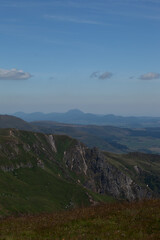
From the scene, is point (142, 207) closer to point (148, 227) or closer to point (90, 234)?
point (148, 227)

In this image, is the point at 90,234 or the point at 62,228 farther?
the point at 62,228

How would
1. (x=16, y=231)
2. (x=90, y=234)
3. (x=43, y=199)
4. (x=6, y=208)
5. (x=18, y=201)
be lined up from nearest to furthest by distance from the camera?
(x=90, y=234) < (x=16, y=231) < (x=6, y=208) < (x=18, y=201) < (x=43, y=199)

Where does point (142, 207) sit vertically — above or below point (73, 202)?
above

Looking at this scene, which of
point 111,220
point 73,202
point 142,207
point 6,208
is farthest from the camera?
point 73,202

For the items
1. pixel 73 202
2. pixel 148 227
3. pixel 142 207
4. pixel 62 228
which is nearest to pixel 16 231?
pixel 62 228

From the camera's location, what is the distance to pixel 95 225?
1975 centimetres

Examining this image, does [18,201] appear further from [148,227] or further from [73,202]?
[148,227]

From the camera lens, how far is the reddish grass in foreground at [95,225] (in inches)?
691

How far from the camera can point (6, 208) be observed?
129 meters

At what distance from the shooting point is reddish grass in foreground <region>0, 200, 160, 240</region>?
1755cm

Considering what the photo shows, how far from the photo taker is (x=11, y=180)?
179625 millimetres

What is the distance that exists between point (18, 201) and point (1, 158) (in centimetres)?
5817

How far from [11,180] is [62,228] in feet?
553

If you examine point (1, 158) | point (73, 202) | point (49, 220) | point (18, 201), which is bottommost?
point (73, 202)
